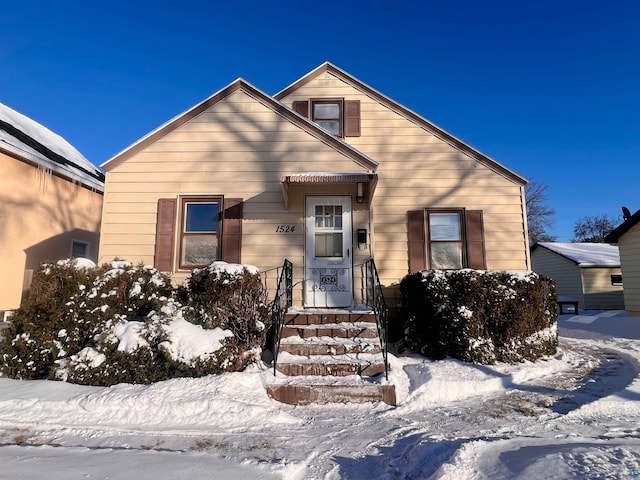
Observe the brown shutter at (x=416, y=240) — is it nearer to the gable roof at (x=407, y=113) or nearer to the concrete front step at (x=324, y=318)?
the gable roof at (x=407, y=113)

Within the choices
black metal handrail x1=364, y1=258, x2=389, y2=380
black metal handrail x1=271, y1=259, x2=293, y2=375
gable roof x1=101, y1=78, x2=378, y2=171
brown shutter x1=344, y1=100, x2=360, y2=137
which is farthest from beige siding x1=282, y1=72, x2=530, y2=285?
black metal handrail x1=271, y1=259, x2=293, y2=375

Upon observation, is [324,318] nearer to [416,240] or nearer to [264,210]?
[264,210]

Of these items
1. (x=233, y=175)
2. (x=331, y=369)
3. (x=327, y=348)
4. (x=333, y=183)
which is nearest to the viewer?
(x=331, y=369)

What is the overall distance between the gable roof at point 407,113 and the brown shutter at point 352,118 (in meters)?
0.43

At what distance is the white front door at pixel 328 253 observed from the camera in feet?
23.3

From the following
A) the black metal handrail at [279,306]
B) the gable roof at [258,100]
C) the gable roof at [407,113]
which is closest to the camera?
the black metal handrail at [279,306]

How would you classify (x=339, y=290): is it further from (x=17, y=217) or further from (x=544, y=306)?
(x=17, y=217)

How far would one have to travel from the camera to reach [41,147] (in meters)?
10.3

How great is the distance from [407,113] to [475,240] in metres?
3.34

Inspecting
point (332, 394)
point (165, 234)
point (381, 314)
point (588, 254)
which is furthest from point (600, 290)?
point (165, 234)

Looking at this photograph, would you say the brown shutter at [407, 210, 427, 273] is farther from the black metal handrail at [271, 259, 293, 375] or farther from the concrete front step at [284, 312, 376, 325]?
the black metal handrail at [271, 259, 293, 375]

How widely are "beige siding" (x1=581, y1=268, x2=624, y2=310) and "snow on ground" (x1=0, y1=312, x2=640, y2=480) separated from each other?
17.1 metres

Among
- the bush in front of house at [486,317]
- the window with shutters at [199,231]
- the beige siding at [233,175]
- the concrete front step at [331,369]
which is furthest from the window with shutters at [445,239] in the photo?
the window with shutters at [199,231]

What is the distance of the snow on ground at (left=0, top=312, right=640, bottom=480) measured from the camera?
2658mm
